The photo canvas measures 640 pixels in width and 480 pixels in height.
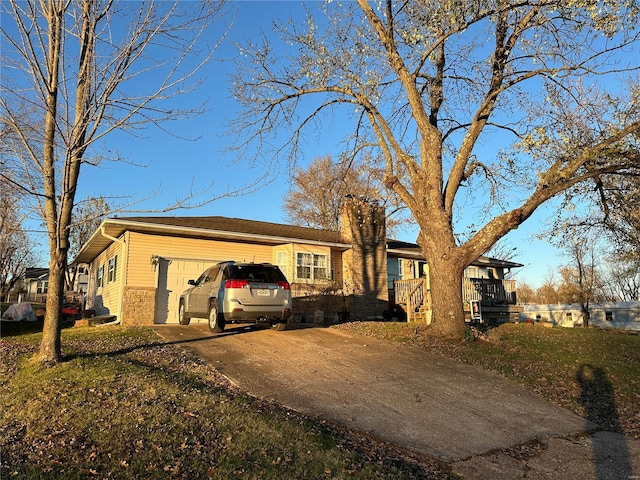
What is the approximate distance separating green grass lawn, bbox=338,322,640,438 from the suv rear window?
3057 millimetres

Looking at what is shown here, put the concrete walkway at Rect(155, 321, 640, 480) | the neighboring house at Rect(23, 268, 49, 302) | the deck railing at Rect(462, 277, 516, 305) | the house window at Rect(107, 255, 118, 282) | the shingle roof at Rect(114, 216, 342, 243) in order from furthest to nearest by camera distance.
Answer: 1. the neighboring house at Rect(23, 268, 49, 302)
2. the deck railing at Rect(462, 277, 516, 305)
3. the house window at Rect(107, 255, 118, 282)
4. the shingle roof at Rect(114, 216, 342, 243)
5. the concrete walkway at Rect(155, 321, 640, 480)

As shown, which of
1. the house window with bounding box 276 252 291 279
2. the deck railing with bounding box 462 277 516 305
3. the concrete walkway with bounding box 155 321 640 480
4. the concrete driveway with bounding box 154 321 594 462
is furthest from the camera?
the deck railing with bounding box 462 277 516 305

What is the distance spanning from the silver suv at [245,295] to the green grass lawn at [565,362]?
9.10 ft

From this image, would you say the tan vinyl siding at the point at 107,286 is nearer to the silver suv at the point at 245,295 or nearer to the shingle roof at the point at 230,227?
the shingle roof at the point at 230,227

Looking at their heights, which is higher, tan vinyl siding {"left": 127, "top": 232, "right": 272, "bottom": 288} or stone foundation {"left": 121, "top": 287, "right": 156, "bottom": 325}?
tan vinyl siding {"left": 127, "top": 232, "right": 272, "bottom": 288}

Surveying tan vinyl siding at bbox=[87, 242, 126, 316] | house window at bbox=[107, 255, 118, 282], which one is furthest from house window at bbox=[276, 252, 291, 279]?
house window at bbox=[107, 255, 118, 282]

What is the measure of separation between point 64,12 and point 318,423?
7.57 meters

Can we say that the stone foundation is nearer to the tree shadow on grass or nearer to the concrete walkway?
the concrete walkway

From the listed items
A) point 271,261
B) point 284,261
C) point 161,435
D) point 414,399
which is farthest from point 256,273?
point 271,261

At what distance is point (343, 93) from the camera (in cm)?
1294

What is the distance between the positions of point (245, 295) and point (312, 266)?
8.19 metres

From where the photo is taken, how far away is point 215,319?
11.3 metres

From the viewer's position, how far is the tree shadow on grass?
4.96 m

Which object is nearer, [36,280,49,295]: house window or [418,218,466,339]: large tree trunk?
[418,218,466,339]: large tree trunk
